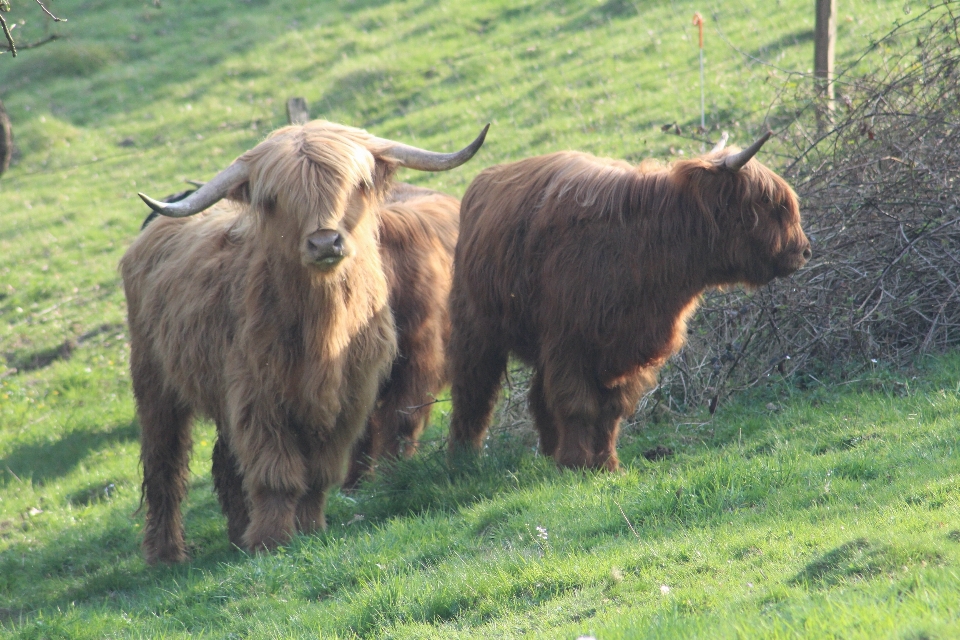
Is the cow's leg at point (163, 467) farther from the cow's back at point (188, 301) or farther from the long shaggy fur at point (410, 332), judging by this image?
the long shaggy fur at point (410, 332)

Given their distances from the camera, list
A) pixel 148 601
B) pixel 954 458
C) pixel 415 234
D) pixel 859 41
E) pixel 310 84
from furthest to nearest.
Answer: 1. pixel 310 84
2. pixel 859 41
3. pixel 415 234
4. pixel 148 601
5. pixel 954 458

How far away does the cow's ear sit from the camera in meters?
5.66

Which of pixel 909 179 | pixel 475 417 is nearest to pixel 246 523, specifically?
pixel 475 417

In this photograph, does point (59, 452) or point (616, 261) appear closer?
point (616, 261)

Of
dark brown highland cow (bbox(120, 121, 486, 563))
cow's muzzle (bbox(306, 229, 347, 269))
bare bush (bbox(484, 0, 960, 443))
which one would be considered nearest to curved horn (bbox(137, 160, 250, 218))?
dark brown highland cow (bbox(120, 121, 486, 563))

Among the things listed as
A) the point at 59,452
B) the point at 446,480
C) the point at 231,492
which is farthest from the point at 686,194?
the point at 59,452

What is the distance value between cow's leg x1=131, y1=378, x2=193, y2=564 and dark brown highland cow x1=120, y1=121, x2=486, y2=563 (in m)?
0.58

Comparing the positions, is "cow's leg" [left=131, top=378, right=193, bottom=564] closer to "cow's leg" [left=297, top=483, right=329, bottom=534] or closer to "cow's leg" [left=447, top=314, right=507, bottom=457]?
"cow's leg" [left=297, top=483, right=329, bottom=534]

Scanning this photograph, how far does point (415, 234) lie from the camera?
7.22 m

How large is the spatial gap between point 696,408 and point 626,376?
1.24 m

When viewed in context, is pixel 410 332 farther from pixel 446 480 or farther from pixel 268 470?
pixel 268 470

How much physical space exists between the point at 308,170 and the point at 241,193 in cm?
56

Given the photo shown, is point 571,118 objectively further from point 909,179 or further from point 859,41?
point 909,179

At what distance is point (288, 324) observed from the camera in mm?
5602
